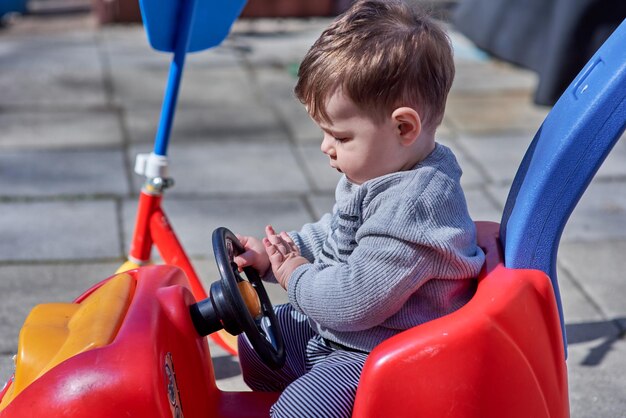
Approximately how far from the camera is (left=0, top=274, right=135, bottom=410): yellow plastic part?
1.85 meters

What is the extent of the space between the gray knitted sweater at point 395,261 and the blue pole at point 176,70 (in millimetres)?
754

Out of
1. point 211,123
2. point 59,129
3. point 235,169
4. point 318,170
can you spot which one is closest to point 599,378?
point 318,170

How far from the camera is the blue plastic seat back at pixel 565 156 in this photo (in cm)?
185

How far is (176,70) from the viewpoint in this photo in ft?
8.45

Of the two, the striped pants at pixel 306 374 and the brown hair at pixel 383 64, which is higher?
the brown hair at pixel 383 64

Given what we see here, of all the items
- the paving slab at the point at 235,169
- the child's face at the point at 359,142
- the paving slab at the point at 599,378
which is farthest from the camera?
the paving slab at the point at 235,169

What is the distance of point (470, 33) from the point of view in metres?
5.04

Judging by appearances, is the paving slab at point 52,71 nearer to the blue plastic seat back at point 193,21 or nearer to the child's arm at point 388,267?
the blue plastic seat back at point 193,21

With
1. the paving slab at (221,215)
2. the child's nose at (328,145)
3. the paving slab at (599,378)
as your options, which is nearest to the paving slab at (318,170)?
the paving slab at (221,215)

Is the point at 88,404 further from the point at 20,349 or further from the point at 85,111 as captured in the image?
the point at 85,111

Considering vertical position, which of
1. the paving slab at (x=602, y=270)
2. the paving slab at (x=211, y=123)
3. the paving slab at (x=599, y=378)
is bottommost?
the paving slab at (x=211, y=123)

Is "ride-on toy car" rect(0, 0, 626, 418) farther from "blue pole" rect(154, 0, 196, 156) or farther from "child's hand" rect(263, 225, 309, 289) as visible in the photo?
"blue pole" rect(154, 0, 196, 156)

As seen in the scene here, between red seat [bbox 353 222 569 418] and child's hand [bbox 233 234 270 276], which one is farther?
child's hand [bbox 233 234 270 276]

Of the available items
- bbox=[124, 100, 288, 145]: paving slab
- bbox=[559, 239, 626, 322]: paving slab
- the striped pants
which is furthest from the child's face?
bbox=[124, 100, 288, 145]: paving slab
